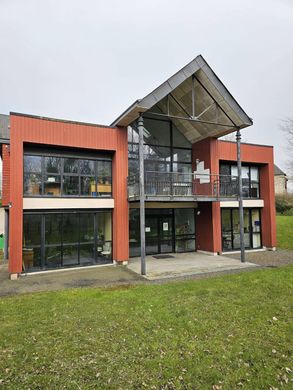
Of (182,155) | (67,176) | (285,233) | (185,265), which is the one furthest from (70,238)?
(285,233)

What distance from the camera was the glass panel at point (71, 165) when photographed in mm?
10797

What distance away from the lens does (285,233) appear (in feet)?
58.5

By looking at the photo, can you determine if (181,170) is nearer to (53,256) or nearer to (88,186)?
(88,186)

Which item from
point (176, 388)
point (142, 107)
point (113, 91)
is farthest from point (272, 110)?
point (176, 388)

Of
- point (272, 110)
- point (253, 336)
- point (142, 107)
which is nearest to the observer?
point (253, 336)

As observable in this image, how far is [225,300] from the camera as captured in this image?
6254 mm

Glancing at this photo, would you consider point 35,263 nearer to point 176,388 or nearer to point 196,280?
point 196,280

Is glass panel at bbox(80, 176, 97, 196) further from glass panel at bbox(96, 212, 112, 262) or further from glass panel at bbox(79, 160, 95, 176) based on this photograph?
glass panel at bbox(96, 212, 112, 262)

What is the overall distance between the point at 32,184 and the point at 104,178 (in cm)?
302

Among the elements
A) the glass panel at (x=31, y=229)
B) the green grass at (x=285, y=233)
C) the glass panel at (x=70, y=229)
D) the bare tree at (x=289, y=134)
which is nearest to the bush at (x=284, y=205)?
the green grass at (x=285, y=233)

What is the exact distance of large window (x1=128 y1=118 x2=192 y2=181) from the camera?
41.1ft

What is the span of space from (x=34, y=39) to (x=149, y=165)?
775 centimetres

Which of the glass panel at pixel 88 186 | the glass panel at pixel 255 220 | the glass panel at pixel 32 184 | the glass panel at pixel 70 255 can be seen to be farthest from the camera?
the glass panel at pixel 255 220

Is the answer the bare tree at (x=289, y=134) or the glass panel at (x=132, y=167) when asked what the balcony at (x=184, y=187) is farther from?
the bare tree at (x=289, y=134)
